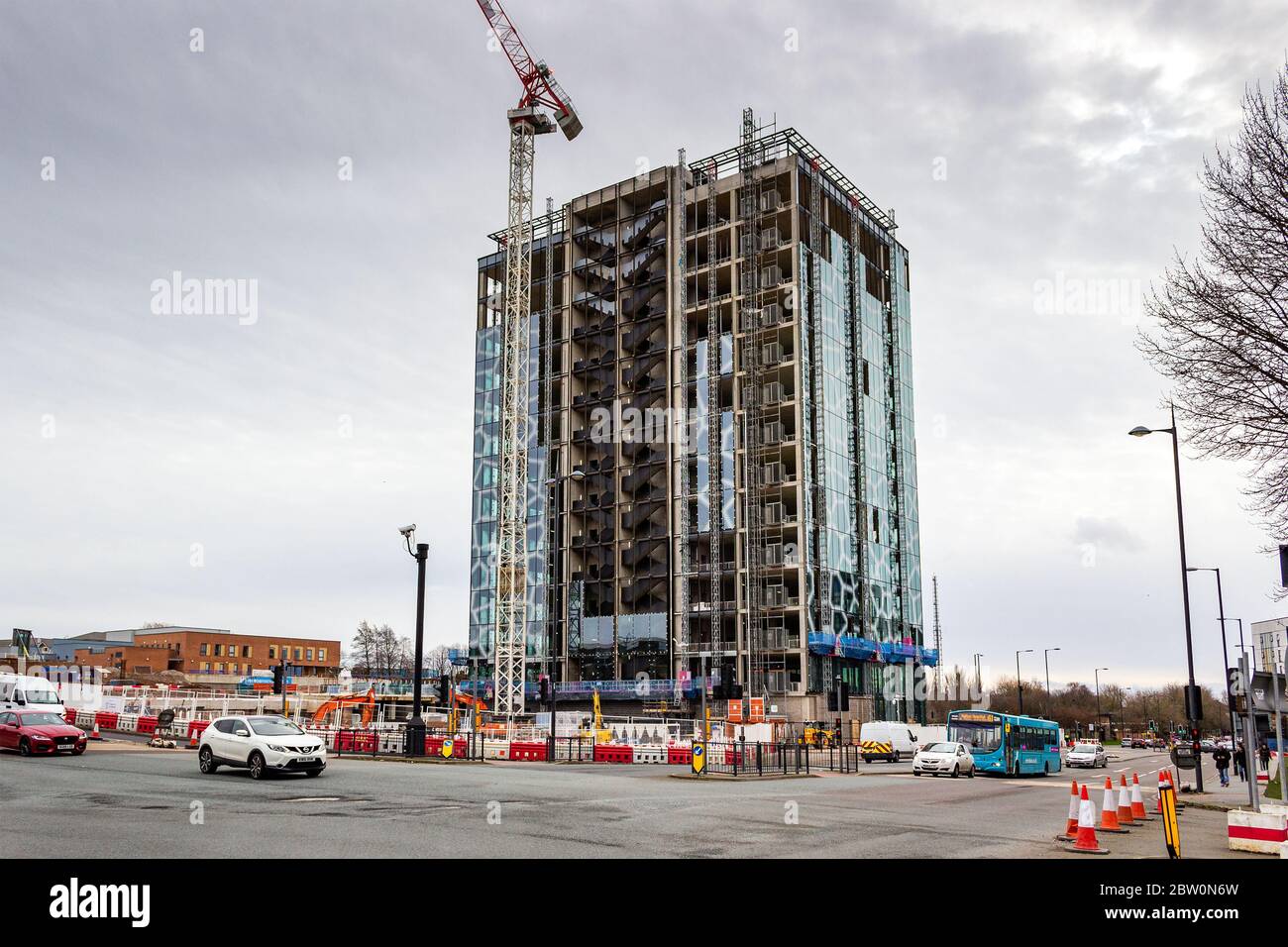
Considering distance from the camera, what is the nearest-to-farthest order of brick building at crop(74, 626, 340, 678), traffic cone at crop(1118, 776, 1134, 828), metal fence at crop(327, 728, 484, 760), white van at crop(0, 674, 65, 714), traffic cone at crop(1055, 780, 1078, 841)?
traffic cone at crop(1055, 780, 1078, 841)
traffic cone at crop(1118, 776, 1134, 828)
white van at crop(0, 674, 65, 714)
metal fence at crop(327, 728, 484, 760)
brick building at crop(74, 626, 340, 678)

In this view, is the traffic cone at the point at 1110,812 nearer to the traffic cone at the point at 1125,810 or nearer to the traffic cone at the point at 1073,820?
the traffic cone at the point at 1073,820

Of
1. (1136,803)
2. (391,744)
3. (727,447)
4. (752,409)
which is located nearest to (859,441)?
(752,409)

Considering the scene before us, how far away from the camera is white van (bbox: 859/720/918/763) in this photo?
2370 inches

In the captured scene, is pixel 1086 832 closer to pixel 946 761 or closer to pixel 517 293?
pixel 946 761

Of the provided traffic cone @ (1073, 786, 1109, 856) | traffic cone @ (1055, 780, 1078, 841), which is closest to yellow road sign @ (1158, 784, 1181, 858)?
traffic cone @ (1073, 786, 1109, 856)

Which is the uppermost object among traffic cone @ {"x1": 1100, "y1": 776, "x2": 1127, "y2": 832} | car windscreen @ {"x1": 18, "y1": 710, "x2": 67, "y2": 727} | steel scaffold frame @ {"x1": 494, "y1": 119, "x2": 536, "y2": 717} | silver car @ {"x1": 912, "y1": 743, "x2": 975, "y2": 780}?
steel scaffold frame @ {"x1": 494, "y1": 119, "x2": 536, "y2": 717}

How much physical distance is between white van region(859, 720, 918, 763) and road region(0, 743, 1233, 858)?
3330 centimetres

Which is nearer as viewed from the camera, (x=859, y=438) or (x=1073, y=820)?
(x=1073, y=820)

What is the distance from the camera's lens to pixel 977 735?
140ft

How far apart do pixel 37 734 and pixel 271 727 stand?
1026 centimetres

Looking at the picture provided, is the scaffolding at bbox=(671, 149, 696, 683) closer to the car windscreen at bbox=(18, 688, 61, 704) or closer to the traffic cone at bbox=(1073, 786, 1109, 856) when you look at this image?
the car windscreen at bbox=(18, 688, 61, 704)

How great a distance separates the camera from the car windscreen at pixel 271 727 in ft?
79.0

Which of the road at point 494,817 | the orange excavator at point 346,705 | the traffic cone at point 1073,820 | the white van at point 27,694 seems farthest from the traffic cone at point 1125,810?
the orange excavator at point 346,705
